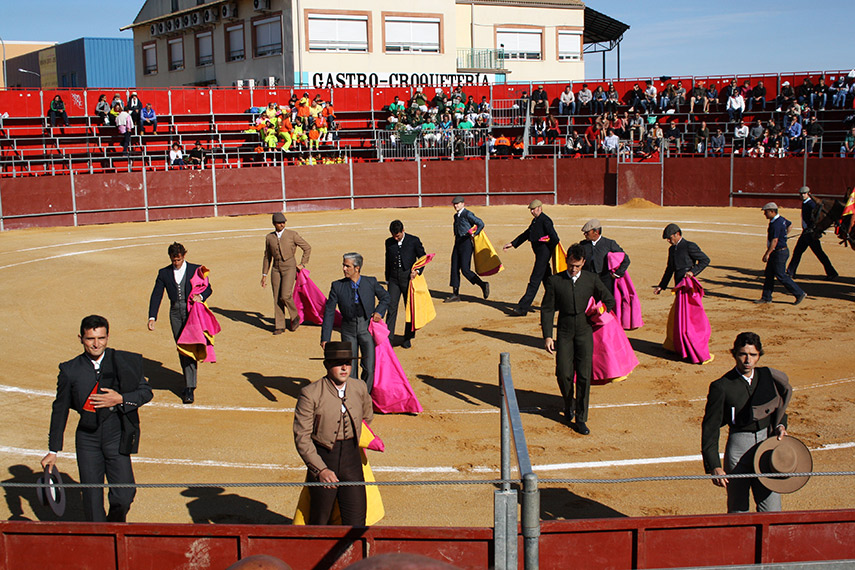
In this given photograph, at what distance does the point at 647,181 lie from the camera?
28953mm

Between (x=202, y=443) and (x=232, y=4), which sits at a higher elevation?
(x=232, y=4)

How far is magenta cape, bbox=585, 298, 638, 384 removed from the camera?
9906 millimetres

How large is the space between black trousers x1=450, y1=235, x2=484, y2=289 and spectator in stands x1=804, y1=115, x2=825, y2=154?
16444 mm

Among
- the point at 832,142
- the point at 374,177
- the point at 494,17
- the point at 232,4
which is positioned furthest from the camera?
Answer: the point at 494,17

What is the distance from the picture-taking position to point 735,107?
3045 centimetres

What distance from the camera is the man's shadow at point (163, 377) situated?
10.8 m

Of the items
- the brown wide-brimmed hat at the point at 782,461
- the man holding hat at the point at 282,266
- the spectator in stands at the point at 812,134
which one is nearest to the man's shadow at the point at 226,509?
the brown wide-brimmed hat at the point at 782,461

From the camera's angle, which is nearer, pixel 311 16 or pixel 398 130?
pixel 398 130

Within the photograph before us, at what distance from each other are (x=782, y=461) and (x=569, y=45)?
4729 cm

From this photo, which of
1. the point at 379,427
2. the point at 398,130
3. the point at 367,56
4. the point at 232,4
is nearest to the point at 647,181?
the point at 398,130

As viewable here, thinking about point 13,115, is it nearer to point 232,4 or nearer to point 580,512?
point 232,4

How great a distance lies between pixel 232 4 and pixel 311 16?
5247 mm

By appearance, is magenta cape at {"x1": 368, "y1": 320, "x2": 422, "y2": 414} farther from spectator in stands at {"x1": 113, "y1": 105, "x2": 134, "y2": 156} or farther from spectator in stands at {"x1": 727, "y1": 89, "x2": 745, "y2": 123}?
spectator in stands at {"x1": 727, "y1": 89, "x2": 745, "y2": 123}

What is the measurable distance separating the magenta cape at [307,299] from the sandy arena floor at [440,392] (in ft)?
0.66
